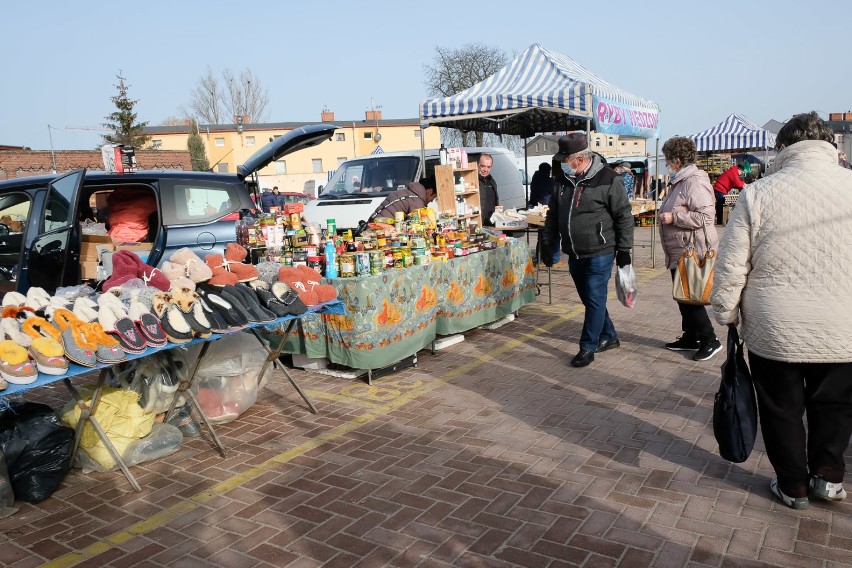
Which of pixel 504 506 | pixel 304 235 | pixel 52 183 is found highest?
pixel 52 183

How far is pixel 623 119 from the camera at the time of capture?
33.5 feet

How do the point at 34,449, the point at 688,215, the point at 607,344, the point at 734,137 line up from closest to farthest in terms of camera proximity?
1. the point at 34,449
2. the point at 688,215
3. the point at 607,344
4. the point at 734,137

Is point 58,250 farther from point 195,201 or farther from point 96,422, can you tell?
point 96,422

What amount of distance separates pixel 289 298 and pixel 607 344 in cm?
327

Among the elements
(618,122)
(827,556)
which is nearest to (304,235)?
(827,556)

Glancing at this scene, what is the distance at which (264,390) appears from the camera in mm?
5523

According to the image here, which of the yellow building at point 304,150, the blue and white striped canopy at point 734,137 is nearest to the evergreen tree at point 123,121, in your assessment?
the yellow building at point 304,150

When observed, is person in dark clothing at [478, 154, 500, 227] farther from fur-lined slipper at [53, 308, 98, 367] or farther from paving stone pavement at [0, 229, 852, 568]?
fur-lined slipper at [53, 308, 98, 367]

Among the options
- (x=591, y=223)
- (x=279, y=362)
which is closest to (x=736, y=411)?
(x=591, y=223)

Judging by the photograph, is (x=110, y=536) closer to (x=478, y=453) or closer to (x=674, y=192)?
(x=478, y=453)

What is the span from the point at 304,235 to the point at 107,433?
2540 millimetres

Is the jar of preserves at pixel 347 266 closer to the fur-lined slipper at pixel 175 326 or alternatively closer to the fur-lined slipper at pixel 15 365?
the fur-lined slipper at pixel 175 326

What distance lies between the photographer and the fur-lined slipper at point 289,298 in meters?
4.50

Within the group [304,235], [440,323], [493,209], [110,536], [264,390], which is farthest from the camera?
[493,209]
